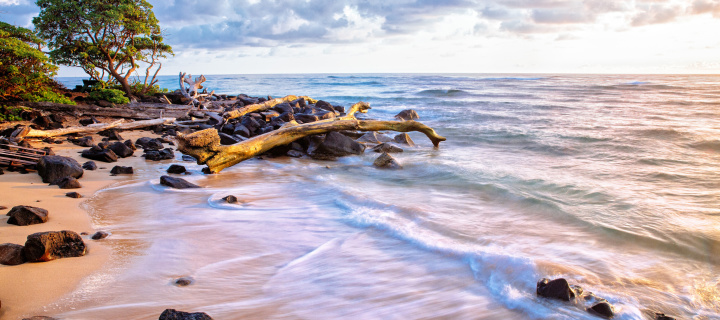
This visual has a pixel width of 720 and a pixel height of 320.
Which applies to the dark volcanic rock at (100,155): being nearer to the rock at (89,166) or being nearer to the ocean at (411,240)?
the rock at (89,166)

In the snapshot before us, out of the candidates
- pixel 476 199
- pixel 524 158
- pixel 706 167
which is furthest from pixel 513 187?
pixel 706 167

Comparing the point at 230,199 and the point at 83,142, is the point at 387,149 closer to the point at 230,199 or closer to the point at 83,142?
the point at 230,199

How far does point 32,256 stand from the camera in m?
2.96

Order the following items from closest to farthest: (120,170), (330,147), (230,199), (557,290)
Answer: (557,290) < (230,199) < (120,170) < (330,147)

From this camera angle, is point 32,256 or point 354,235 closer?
point 32,256

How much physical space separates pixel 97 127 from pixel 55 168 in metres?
5.06

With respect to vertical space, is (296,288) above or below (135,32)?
below

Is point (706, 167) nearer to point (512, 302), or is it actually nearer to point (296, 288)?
point (512, 302)

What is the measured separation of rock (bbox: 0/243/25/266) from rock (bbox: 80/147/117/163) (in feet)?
14.0

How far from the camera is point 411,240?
398 centimetres

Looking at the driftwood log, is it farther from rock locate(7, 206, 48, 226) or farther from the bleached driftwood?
the bleached driftwood

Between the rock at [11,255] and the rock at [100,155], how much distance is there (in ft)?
14.0

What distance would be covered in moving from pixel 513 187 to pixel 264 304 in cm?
445

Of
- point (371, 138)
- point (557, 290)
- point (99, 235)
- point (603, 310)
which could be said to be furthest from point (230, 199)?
point (371, 138)
